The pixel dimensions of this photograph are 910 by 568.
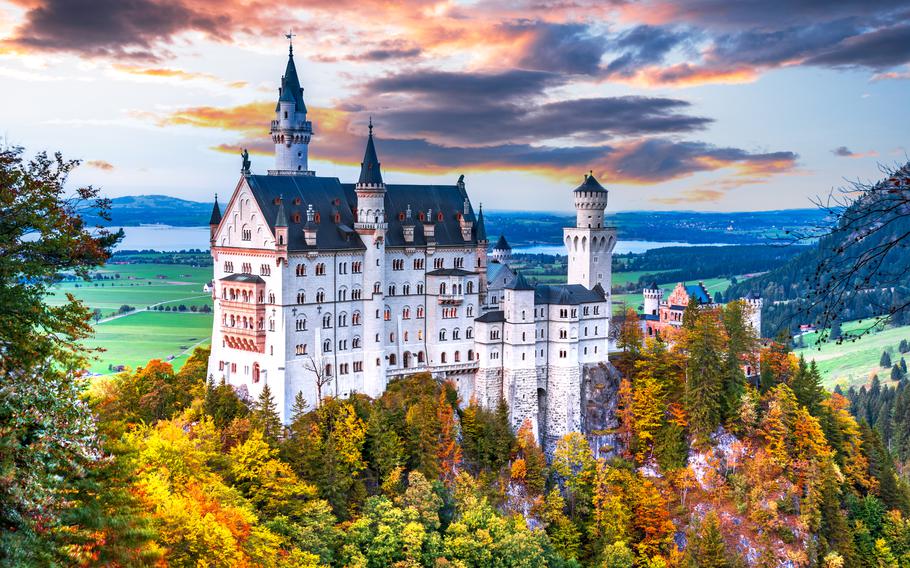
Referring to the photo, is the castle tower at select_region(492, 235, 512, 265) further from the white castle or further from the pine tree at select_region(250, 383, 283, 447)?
the pine tree at select_region(250, 383, 283, 447)

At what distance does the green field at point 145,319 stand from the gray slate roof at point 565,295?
50.8 meters

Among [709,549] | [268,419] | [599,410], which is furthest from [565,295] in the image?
[268,419]

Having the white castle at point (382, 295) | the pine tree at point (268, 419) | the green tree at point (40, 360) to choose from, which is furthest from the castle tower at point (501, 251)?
the green tree at point (40, 360)

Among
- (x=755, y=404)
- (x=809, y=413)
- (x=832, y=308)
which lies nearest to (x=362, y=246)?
(x=755, y=404)

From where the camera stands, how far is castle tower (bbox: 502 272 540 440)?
294 ft

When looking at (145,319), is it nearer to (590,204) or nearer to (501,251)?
(501,251)

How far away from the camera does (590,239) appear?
9650 cm

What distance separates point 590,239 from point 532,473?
25088mm

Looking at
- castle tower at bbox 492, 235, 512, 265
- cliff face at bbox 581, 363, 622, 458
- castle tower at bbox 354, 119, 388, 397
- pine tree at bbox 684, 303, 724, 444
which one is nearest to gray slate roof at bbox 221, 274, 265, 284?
castle tower at bbox 354, 119, 388, 397

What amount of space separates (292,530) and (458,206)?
39102 millimetres

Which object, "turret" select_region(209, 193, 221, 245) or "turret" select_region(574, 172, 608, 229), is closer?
"turret" select_region(209, 193, 221, 245)

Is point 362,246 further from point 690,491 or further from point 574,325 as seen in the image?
point 690,491

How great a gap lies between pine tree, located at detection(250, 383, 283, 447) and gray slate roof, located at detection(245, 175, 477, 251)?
12.5 meters

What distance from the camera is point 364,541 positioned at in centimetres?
7031
